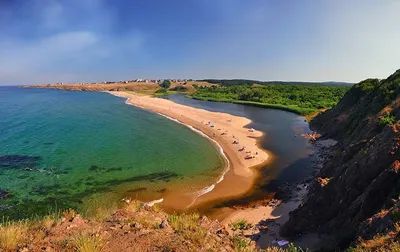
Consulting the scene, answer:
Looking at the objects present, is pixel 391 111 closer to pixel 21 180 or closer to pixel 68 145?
pixel 21 180

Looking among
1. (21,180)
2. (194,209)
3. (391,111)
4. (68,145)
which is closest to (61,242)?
(194,209)

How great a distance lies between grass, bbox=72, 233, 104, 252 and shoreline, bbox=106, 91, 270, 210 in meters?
14.8

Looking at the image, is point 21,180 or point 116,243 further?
point 21,180

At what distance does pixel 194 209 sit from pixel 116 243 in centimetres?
1426

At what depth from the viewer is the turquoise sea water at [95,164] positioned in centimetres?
2584

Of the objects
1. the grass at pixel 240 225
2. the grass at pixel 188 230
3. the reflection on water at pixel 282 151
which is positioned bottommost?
the grass at pixel 240 225

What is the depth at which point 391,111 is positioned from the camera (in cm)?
2473

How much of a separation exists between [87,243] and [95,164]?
27493 millimetres

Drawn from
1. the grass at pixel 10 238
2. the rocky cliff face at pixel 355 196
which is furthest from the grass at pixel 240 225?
the grass at pixel 10 238

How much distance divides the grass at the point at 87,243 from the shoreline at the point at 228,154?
1480 cm

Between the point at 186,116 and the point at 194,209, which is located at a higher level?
the point at 186,116

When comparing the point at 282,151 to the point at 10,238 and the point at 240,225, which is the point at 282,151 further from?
the point at 10,238

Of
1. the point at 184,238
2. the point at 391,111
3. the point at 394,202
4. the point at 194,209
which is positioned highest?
the point at 391,111

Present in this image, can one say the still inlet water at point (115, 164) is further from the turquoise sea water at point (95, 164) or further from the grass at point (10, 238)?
the grass at point (10, 238)
